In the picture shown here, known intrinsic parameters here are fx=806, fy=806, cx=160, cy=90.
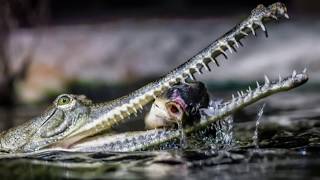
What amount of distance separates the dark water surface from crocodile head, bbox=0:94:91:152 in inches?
6.3

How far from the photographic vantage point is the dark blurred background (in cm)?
1223

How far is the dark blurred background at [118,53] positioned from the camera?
12.2 meters

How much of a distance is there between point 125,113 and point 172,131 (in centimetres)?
37

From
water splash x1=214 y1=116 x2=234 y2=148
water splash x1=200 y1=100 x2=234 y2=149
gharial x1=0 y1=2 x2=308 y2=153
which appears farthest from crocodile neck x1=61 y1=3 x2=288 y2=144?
water splash x1=214 y1=116 x2=234 y2=148

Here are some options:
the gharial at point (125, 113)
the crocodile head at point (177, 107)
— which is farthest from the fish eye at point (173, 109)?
the gharial at point (125, 113)

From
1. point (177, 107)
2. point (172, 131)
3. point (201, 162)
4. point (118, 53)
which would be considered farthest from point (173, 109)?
point (118, 53)

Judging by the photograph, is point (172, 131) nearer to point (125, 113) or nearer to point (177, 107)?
point (177, 107)

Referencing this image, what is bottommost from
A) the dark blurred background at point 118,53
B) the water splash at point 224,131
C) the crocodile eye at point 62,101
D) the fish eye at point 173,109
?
the water splash at point 224,131

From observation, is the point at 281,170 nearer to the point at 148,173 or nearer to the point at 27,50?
the point at 148,173

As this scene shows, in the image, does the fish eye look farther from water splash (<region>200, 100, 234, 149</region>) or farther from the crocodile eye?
the crocodile eye

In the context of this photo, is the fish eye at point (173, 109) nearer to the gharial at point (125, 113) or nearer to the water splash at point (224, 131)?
the gharial at point (125, 113)

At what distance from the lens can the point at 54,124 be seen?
20.4 feet

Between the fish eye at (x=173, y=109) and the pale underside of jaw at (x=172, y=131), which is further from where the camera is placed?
the fish eye at (x=173, y=109)

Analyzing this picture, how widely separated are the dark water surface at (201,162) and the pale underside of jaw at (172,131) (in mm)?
133
